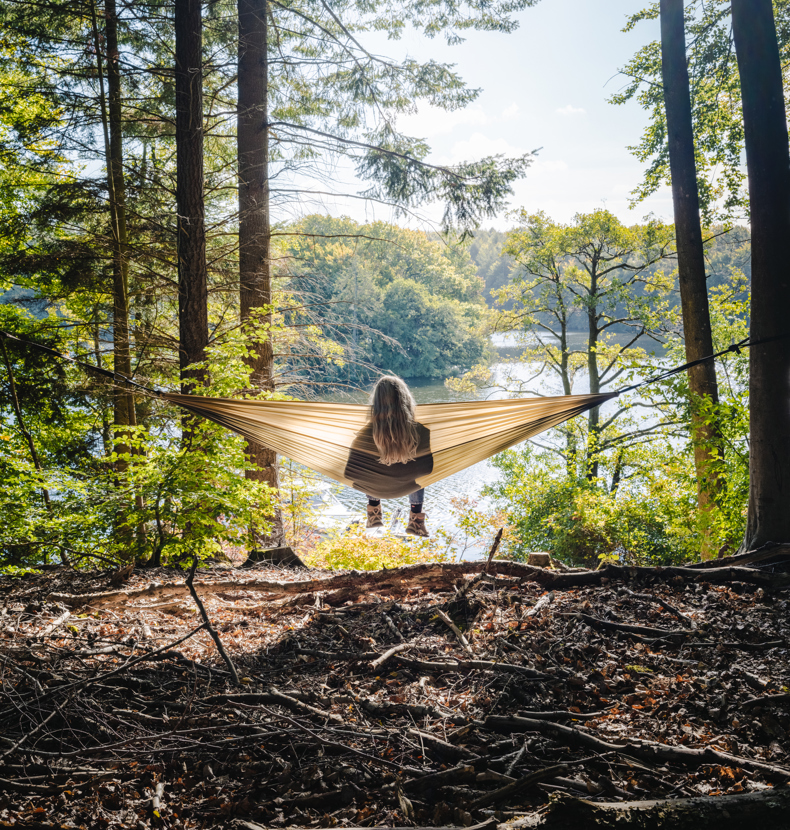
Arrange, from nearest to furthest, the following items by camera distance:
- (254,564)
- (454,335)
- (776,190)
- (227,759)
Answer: (227,759), (776,190), (254,564), (454,335)

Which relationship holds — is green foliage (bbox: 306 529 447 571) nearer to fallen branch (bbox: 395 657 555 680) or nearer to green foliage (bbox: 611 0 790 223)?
fallen branch (bbox: 395 657 555 680)

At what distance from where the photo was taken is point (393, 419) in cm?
238

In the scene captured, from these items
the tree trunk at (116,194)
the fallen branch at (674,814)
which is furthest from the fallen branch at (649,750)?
the tree trunk at (116,194)

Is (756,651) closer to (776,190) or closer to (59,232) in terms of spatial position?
(776,190)

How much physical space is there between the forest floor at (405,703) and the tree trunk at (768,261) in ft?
1.31

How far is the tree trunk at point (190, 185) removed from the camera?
3125 millimetres

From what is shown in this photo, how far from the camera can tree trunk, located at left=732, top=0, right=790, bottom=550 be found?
209 centimetres

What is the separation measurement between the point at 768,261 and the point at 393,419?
1636 millimetres

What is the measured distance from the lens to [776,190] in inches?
82.5

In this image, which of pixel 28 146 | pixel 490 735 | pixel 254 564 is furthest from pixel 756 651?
pixel 28 146

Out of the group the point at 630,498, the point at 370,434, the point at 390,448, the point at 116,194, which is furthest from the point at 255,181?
the point at 630,498

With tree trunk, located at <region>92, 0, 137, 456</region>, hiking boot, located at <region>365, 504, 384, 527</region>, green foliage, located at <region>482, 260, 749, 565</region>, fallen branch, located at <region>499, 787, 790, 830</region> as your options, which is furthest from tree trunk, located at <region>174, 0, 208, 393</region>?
green foliage, located at <region>482, 260, 749, 565</region>

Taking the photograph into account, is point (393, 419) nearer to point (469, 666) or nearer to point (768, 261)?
point (469, 666)

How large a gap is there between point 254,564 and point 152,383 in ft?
6.77
